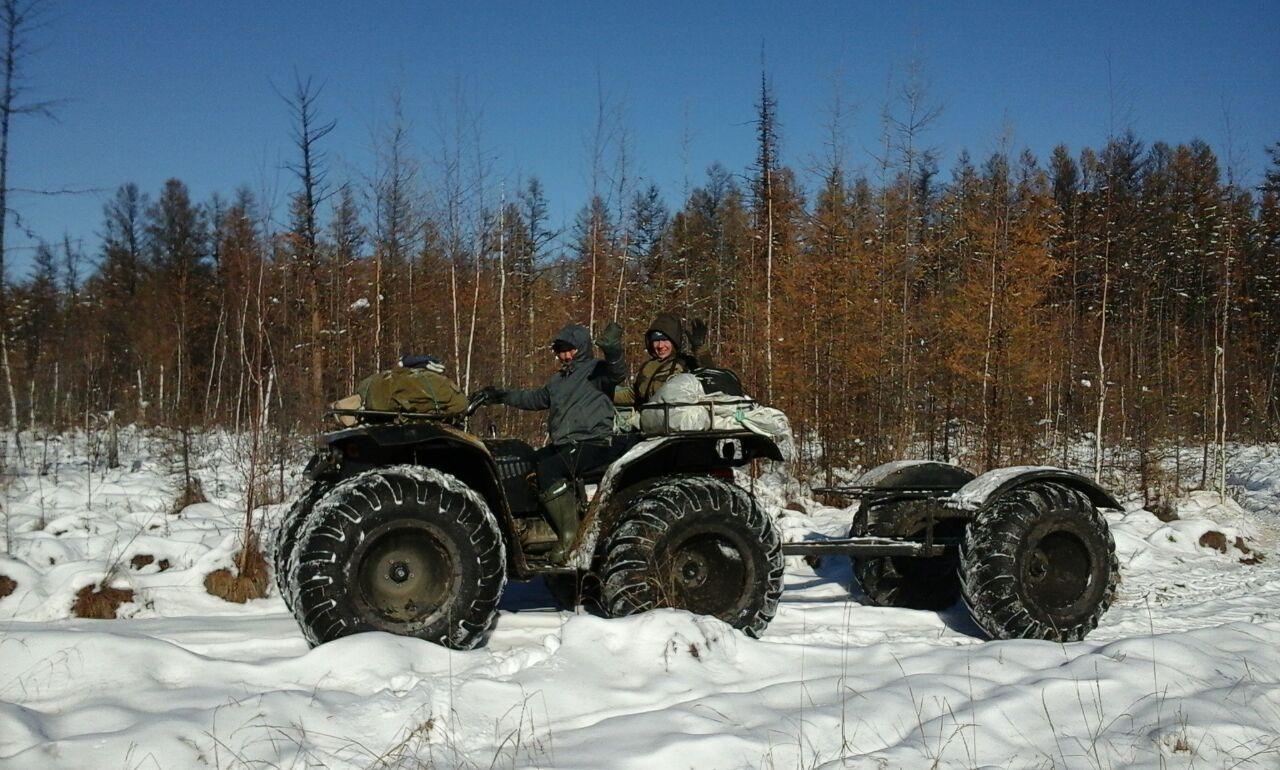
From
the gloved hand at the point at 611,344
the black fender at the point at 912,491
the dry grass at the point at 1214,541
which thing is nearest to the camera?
the gloved hand at the point at 611,344

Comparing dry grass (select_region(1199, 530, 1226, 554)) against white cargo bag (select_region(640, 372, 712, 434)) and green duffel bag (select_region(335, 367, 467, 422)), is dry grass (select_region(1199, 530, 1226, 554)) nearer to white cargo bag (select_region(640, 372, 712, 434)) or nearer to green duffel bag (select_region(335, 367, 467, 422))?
white cargo bag (select_region(640, 372, 712, 434))

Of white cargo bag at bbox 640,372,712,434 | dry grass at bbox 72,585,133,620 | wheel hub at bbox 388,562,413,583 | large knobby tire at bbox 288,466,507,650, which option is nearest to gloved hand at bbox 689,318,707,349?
white cargo bag at bbox 640,372,712,434

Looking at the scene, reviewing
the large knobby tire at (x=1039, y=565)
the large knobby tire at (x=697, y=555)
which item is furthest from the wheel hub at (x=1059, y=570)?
the large knobby tire at (x=697, y=555)

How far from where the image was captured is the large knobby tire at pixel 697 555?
5988 millimetres

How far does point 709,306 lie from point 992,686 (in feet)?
113

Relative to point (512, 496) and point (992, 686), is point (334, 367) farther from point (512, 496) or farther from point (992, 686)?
point (992, 686)

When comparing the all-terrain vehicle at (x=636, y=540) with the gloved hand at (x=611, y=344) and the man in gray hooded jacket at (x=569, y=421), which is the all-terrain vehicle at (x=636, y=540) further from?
the gloved hand at (x=611, y=344)

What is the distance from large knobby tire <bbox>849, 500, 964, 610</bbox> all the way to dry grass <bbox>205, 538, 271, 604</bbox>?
492 centimetres

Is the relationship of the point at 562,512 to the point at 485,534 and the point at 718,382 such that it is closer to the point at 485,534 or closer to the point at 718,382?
the point at 485,534

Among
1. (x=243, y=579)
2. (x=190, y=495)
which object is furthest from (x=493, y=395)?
(x=190, y=495)

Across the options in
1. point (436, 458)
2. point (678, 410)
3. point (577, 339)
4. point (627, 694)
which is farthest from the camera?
point (577, 339)

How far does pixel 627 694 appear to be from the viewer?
15.9 ft

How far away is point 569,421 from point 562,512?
623 millimetres

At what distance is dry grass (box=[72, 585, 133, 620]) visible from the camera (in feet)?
22.9
